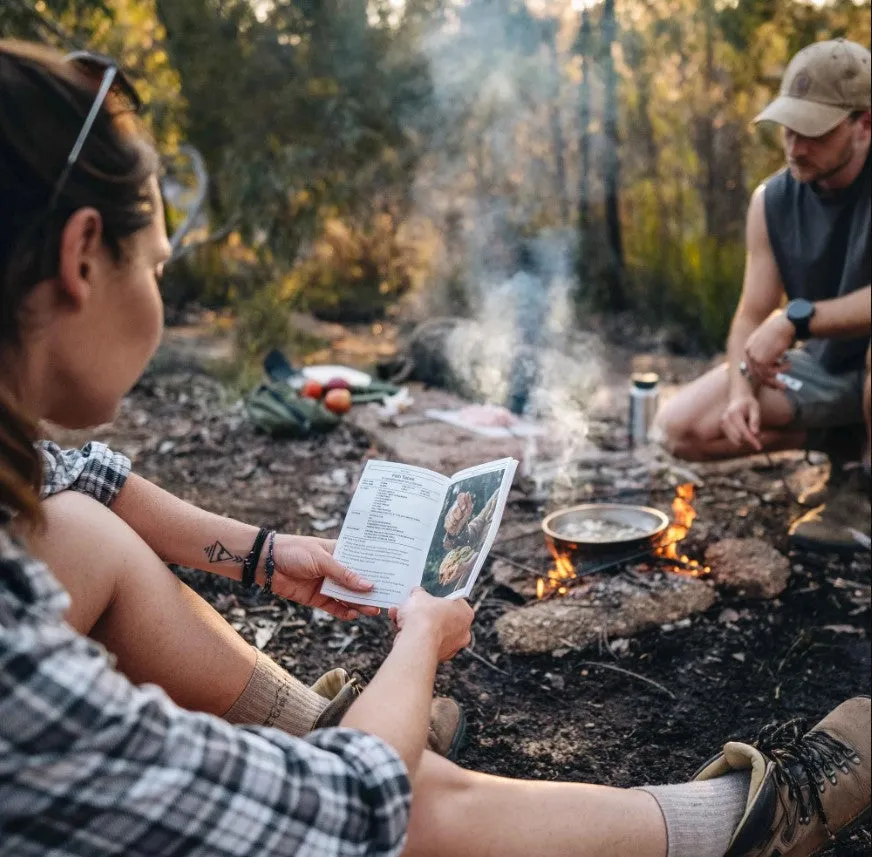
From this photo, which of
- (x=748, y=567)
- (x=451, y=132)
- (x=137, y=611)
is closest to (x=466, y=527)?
(x=137, y=611)

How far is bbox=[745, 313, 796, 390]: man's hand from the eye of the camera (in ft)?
11.9

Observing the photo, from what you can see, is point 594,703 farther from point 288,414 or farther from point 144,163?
point 288,414

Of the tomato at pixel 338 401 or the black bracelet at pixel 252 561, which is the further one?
the tomato at pixel 338 401

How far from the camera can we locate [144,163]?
1.37 meters

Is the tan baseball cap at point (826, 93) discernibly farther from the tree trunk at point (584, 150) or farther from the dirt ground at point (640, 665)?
the tree trunk at point (584, 150)

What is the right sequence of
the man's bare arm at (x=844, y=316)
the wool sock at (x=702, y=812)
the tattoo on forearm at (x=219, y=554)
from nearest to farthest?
1. the wool sock at (x=702, y=812)
2. the tattoo on forearm at (x=219, y=554)
3. the man's bare arm at (x=844, y=316)

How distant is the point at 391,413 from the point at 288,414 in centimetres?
64

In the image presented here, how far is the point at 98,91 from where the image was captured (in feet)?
4.31

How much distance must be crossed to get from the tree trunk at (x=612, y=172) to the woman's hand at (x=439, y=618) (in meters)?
6.99

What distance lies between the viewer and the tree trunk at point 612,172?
7848mm

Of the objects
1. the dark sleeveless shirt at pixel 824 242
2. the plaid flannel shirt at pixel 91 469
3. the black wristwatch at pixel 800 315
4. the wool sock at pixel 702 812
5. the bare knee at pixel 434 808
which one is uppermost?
the dark sleeveless shirt at pixel 824 242

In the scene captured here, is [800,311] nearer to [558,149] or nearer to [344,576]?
[344,576]

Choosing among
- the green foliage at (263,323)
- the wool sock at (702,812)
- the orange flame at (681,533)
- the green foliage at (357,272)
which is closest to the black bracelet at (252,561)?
the wool sock at (702,812)

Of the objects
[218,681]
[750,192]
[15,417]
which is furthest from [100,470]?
[750,192]
